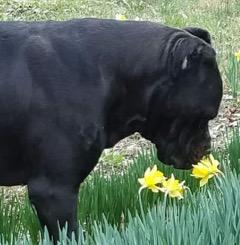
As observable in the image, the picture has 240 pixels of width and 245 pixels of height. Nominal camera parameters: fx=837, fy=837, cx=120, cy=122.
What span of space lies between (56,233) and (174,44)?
77cm

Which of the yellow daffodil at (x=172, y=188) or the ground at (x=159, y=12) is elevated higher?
the yellow daffodil at (x=172, y=188)

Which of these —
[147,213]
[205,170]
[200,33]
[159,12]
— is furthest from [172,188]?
[159,12]

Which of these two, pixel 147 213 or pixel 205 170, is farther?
pixel 205 170

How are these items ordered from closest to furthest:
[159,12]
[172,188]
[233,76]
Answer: [172,188] < [233,76] < [159,12]

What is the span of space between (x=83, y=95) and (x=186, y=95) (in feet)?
1.31

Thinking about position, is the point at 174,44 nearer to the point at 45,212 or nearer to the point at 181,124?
the point at 181,124

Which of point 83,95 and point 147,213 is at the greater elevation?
point 83,95

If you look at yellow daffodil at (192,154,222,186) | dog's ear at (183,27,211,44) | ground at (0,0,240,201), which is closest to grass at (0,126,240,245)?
yellow daffodil at (192,154,222,186)

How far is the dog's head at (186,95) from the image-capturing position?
9.57 feet

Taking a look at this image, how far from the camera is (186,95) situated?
2943mm

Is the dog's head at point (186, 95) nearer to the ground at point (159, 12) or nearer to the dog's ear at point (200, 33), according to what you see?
the dog's ear at point (200, 33)

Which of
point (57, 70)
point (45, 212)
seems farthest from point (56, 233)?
point (57, 70)

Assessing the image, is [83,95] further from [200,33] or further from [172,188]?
[200,33]

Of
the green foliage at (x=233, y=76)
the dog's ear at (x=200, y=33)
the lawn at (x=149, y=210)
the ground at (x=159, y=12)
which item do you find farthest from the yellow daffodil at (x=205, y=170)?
the ground at (x=159, y=12)
